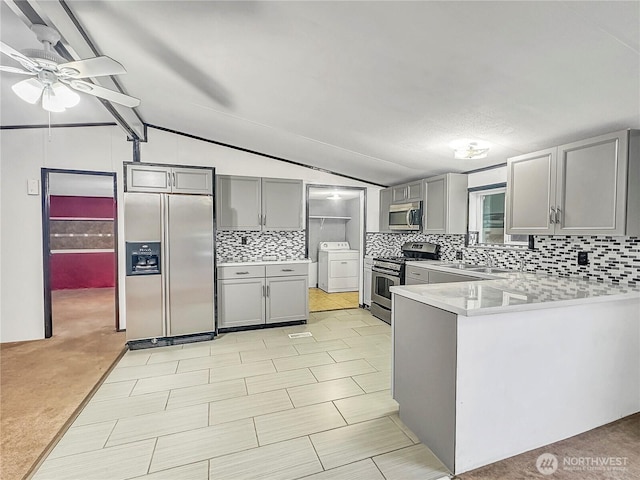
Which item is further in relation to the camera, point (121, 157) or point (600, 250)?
point (121, 157)

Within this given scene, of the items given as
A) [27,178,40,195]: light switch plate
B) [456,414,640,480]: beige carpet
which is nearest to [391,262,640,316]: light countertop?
[456,414,640,480]: beige carpet

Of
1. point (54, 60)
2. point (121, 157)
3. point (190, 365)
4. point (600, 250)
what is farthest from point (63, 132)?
point (600, 250)

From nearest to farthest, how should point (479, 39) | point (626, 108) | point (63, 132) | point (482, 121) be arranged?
point (479, 39), point (626, 108), point (482, 121), point (63, 132)

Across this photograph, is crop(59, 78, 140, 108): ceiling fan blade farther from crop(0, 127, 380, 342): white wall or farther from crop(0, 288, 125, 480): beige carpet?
crop(0, 288, 125, 480): beige carpet

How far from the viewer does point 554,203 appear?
247 cm

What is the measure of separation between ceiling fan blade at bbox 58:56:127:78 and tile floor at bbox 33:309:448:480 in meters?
2.24

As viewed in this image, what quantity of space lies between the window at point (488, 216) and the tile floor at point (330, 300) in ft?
7.51

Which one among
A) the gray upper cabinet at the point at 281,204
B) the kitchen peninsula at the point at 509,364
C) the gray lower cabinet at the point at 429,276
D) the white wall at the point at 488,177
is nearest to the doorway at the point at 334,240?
the gray upper cabinet at the point at 281,204

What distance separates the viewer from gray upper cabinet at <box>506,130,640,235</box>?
205 cm

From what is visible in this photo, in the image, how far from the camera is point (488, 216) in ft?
12.1

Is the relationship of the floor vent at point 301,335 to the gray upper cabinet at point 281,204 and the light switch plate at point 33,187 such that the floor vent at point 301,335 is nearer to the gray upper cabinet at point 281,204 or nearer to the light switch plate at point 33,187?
the gray upper cabinet at point 281,204

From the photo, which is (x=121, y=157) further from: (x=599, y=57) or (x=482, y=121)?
(x=599, y=57)

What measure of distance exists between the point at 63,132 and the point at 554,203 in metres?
5.27

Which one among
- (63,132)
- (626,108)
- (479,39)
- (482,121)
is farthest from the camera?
(63,132)
